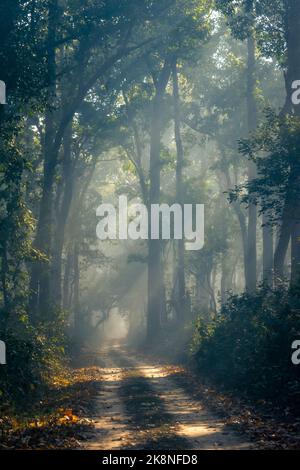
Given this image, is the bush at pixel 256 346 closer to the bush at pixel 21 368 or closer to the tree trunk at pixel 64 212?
the bush at pixel 21 368

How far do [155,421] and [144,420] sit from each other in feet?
0.90

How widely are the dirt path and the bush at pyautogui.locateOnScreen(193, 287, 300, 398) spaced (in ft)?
4.78

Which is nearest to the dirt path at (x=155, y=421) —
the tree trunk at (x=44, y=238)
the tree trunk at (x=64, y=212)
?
the tree trunk at (x=44, y=238)

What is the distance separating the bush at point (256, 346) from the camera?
620 inches

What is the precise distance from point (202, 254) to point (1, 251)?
115ft

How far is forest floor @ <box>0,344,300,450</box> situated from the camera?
446 inches

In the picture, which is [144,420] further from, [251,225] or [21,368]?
[251,225]

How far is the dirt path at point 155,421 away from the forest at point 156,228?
0.18ft

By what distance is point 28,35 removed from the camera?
21.3 metres

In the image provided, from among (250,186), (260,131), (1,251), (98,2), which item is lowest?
(1,251)

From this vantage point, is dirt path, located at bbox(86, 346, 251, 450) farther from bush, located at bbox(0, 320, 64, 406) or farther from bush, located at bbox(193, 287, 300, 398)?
bush, located at bbox(0, 320, 64, 406)

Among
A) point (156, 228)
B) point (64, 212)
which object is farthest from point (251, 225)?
point (64, 212)

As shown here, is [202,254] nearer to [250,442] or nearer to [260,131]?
[260,131]

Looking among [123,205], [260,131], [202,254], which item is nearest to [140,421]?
[260,131]
